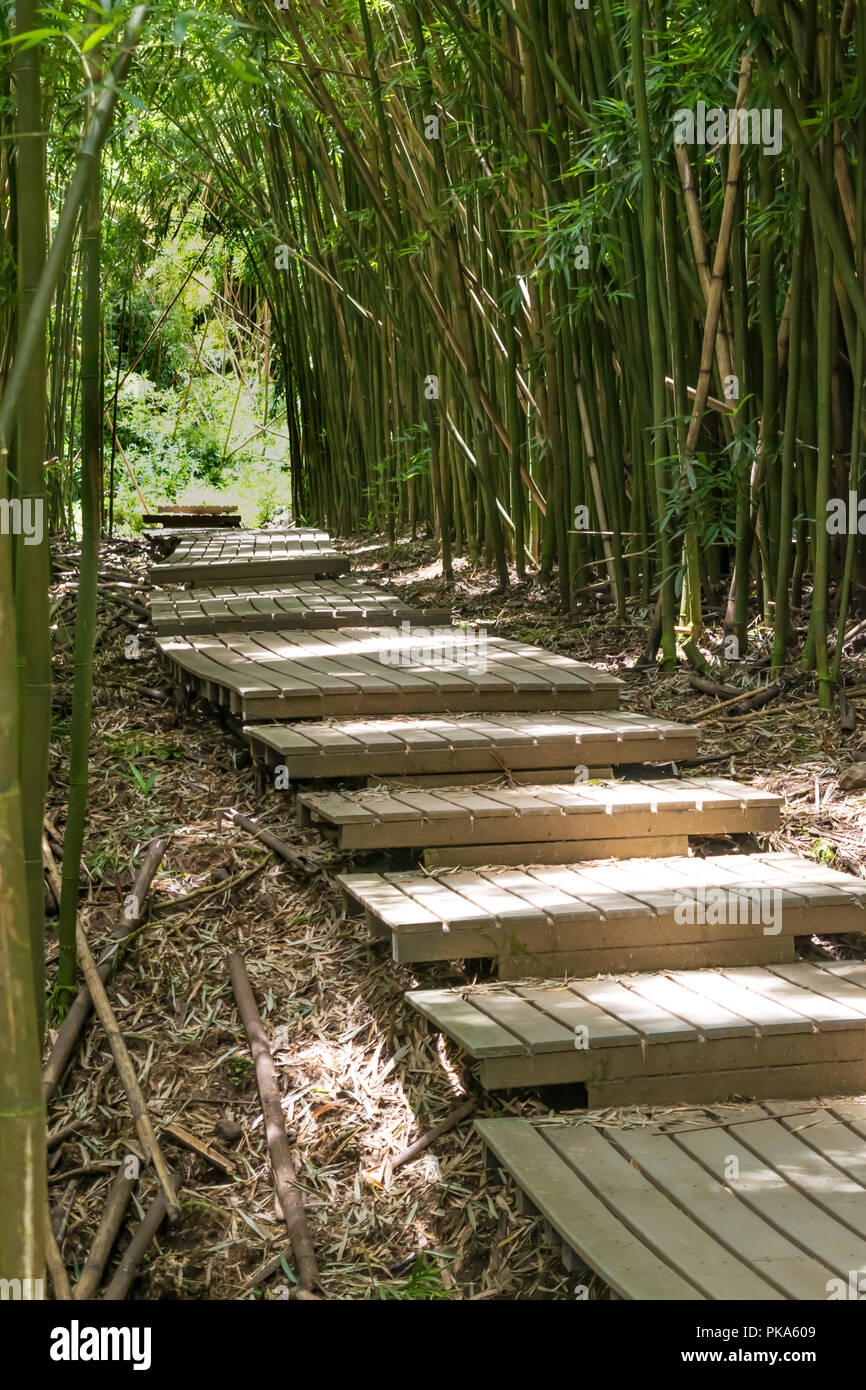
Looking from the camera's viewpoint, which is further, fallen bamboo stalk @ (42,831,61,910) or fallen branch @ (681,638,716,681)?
fallen branch @ (681,638,716,681)

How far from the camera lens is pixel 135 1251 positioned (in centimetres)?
160

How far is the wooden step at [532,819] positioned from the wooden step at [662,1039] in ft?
1.37

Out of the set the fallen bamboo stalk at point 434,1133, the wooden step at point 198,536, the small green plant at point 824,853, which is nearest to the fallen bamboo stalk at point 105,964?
the fallen bamboo stalk at point 434,1133

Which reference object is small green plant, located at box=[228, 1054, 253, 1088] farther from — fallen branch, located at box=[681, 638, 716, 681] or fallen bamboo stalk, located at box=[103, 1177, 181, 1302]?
fallen branch, located at box=[681, 638, 716, 681]

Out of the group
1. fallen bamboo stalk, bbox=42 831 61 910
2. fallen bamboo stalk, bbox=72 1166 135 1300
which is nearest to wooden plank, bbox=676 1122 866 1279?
fallen bamboo stalk, bbox=72 1166 135 1300

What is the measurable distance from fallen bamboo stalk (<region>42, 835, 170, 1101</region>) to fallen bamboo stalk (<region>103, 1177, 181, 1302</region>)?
8.3 inches

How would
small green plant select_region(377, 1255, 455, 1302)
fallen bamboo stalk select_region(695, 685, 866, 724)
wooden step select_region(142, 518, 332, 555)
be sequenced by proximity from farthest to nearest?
wooden step select_region(142, 518, 332, 555) < fallen bamboo stalk select_region(695, 685, 866, 724) < small green plant select_region(377, 1255, 455, 1302)

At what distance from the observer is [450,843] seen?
88.8 inches

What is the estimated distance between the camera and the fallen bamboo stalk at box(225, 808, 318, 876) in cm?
235

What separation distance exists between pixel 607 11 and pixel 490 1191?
2.78 m

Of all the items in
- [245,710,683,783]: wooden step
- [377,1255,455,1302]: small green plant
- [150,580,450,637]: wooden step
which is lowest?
[377,1255,455,1302]: small green plant

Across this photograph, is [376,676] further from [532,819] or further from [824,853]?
[824,853]
